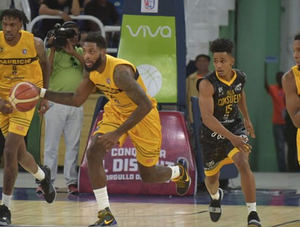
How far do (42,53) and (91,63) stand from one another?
141 centimetres

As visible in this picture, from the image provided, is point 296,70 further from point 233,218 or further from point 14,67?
point 14,67

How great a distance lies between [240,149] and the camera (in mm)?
8297

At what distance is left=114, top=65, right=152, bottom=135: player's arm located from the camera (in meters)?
8.09

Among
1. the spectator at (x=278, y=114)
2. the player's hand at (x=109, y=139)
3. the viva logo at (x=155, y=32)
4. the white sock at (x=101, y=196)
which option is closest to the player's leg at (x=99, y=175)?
the white sock at (x=101, y=196)

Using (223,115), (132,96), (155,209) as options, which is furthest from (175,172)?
(132,96)

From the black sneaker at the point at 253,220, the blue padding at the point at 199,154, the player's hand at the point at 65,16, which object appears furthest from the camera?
the player's hand at the point at 65,16

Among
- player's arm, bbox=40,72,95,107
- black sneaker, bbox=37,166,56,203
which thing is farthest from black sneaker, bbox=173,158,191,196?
player's arm, bbox=40,72,95,107

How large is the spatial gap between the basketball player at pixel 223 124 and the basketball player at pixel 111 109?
21.5 inches

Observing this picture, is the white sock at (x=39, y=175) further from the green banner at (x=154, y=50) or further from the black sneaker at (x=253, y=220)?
the green banner at (x=154, y=50)

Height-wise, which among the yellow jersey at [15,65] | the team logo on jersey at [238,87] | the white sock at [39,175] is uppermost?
the yellow jersey at [15,65]

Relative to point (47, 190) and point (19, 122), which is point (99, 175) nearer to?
point (19, 122)

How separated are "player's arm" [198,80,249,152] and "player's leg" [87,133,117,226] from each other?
1.03m

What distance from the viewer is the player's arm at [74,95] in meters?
8.36

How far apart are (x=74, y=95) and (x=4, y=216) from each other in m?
1.38
